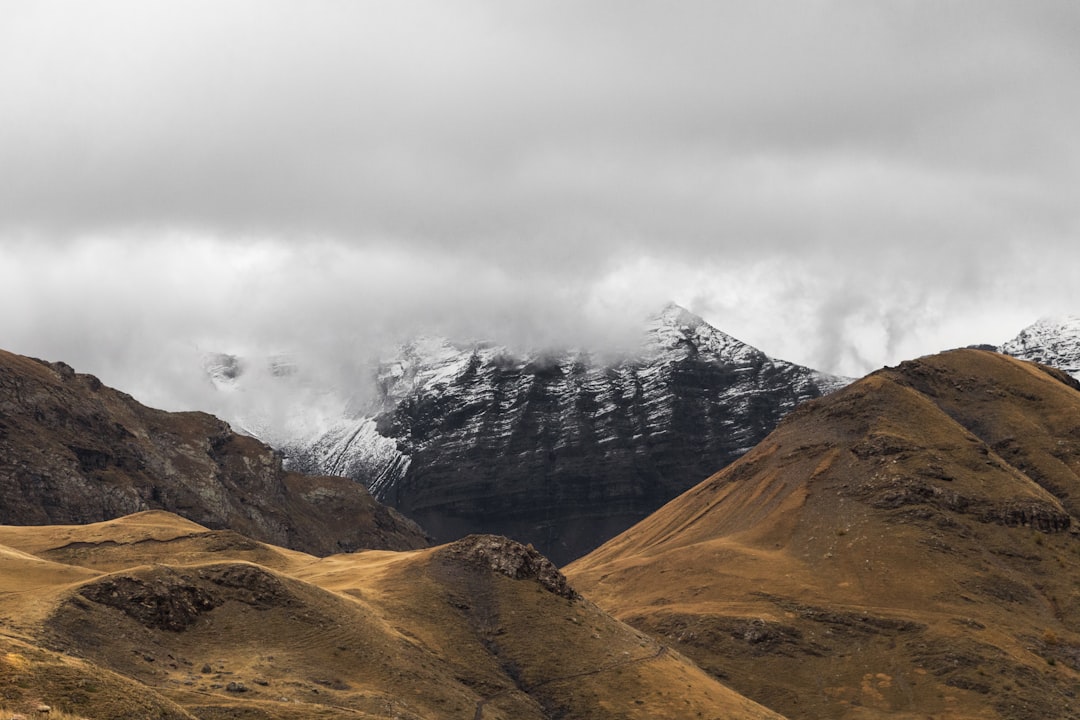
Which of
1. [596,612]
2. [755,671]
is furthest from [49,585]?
[755,671]

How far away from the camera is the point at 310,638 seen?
113 meters

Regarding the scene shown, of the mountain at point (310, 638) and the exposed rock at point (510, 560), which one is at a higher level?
the exposed rock at point (510, 560)

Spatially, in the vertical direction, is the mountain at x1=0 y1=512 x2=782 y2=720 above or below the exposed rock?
below

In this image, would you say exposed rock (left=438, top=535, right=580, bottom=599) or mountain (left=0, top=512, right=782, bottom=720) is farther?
exposed rock (left=438, top=535, right=580, bottom=599)

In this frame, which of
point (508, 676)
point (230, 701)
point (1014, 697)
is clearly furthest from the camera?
point (1014, 697)

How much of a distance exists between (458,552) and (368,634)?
111 ft

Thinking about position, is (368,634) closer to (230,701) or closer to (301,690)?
(301,690)

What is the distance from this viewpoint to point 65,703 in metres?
63.3

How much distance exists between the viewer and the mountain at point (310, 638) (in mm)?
89750

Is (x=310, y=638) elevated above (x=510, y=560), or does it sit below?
below

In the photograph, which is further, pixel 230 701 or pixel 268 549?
pixel 268 549

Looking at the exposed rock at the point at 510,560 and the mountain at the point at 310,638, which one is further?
the exposed rock at the point at 510,560

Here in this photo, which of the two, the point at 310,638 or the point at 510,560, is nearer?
the point at 310,638

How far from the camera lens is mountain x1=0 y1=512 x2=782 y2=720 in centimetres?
8975
